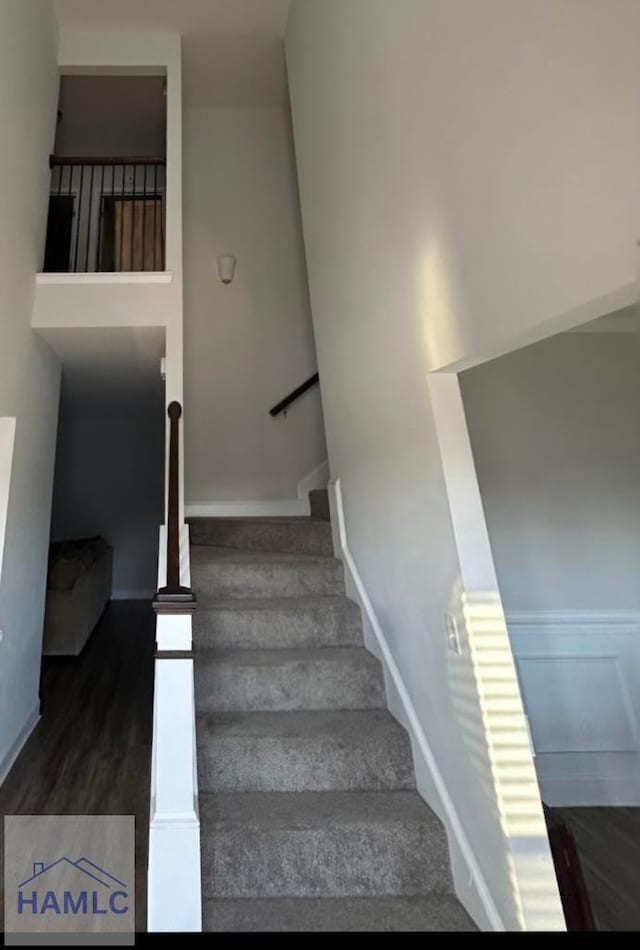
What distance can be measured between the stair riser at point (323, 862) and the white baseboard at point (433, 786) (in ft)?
0.32

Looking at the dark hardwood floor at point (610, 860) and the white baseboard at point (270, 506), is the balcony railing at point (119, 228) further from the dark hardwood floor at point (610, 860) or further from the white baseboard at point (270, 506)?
the dark hardwood floor at point (610, 860)

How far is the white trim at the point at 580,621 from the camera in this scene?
267cm

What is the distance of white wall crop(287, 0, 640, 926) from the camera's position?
3.24 ft

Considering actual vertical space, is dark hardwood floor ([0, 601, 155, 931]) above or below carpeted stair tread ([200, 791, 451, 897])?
above

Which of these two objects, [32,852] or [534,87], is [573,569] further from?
[32,852]

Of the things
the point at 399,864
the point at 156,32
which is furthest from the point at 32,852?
the point at 156,32

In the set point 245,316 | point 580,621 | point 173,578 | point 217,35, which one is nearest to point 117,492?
point 245,316

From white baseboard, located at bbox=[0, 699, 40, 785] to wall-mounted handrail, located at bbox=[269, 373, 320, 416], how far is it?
281 cm

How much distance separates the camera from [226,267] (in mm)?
4250

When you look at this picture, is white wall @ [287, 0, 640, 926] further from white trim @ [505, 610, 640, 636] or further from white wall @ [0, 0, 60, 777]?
white wall @ [0, 0, 60, 777]

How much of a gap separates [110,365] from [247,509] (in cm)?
163

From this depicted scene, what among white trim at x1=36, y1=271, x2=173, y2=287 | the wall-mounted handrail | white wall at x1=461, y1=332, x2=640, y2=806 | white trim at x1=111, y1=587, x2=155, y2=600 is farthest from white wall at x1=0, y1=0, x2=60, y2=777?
white trim at x1=111, y1=587, x2=155, y2=600

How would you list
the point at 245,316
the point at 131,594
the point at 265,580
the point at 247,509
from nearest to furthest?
the point at 265,580 < the point at 247,509 < the point at 245,316 < the point at 131,594

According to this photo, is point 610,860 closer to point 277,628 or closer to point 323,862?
point 323,862
